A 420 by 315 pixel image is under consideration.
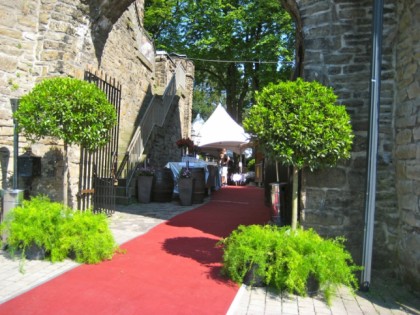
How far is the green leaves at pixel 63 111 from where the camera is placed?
4602mm

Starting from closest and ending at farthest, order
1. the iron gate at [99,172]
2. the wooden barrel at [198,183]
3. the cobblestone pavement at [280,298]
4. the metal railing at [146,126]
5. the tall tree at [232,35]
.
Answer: the cobblestone pavement at [280,298]
the iron gate at [99,172]
the wooden barrel at [198,183]
the metal railing at [146,126]
the tall tree at [232,35]

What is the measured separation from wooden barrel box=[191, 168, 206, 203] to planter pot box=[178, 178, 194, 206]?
1.22 feet

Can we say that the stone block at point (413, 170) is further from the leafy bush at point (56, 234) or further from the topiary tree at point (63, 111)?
the topiary tree at point (63, 111)

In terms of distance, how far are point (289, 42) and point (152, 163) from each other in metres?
11.1

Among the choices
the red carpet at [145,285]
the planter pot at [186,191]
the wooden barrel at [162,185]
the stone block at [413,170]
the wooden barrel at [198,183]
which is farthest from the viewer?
the wooden barrel at [198,183]

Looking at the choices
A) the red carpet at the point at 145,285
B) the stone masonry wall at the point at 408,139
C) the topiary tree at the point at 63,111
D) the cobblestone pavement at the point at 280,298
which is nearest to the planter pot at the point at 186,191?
the red carpet at the point at 145,285

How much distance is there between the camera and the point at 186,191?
987 centimetres

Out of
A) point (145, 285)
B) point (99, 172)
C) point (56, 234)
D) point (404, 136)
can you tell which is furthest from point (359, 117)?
point (99, 172)

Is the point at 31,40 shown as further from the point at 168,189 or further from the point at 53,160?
the point at 168,189

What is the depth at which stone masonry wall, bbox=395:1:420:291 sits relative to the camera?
4090 mm

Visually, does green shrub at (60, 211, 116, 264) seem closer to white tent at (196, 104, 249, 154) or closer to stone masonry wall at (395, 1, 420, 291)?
stone masonry wall at (395, 1, 420, 291)

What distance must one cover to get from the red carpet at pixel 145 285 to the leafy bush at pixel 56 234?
208mm

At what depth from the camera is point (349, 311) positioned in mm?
3527

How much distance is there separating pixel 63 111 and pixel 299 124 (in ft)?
9.13
